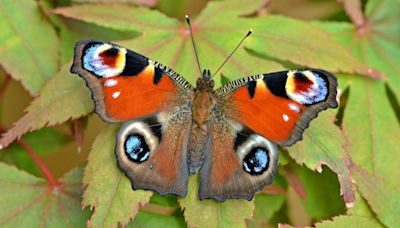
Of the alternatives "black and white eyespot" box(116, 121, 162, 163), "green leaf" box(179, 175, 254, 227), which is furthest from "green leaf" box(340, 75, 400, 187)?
"black and white eyespot" box(116, 121, 162, 163)

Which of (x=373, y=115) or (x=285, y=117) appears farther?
(x=373, y=115)

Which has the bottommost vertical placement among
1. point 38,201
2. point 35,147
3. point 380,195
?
point 35,147

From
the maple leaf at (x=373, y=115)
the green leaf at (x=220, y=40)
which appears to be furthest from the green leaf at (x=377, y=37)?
the green leaf at (x=220, y=40)

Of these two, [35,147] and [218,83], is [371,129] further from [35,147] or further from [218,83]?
[35,147]

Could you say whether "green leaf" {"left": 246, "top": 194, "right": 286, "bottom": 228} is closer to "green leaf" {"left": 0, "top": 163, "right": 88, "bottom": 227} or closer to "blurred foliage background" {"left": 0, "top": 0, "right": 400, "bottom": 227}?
"blurred foliage background" {"left": 0, "top": 0, "right": 400, "bottom": 227}

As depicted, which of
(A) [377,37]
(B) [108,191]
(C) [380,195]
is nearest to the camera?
(B) [108,191]

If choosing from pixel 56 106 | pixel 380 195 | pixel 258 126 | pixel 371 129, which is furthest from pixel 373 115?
pixel 56 106
